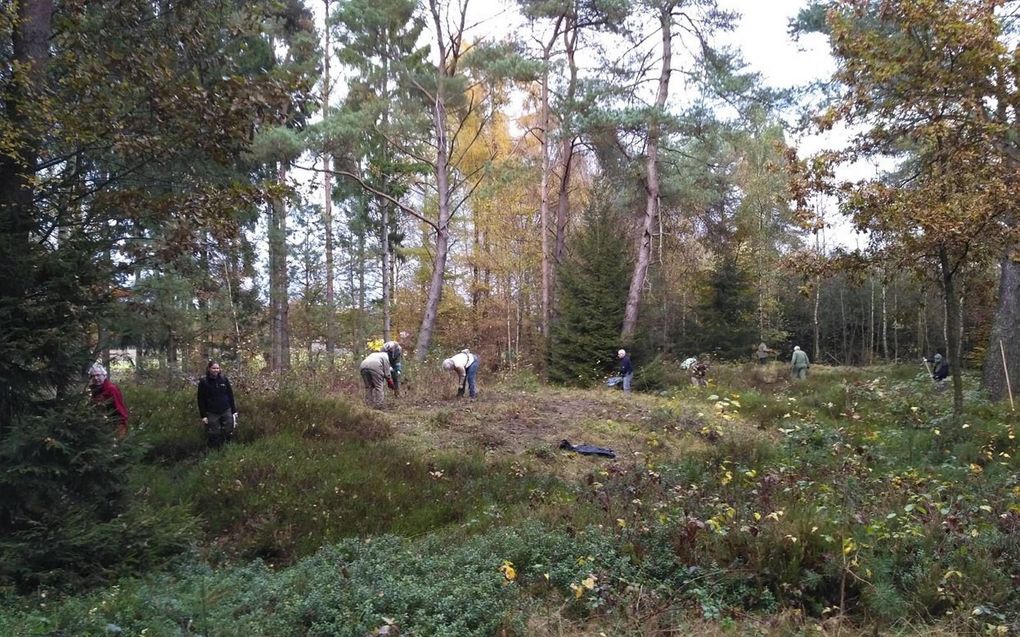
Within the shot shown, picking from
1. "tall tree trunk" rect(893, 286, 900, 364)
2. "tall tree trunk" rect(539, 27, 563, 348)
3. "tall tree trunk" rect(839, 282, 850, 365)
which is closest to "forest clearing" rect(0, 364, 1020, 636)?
"tall tree trunk" rect(539, 27, 563, 348)

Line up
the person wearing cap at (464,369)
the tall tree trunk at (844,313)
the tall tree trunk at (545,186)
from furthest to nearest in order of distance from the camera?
the tall tree trunk at (844,313) < the tall tree trunk at (545,186) < the person wearing cap at (464,369)

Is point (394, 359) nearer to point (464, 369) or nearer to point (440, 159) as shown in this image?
point (464, 369)

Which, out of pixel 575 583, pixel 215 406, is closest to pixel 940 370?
pixel 575 583

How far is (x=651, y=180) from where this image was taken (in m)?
20.1

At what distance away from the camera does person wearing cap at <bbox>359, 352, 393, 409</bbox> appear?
1207 cm

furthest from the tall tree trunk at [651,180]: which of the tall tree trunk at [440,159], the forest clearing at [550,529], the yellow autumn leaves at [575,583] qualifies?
the yellow autumn leaves at [575,583]

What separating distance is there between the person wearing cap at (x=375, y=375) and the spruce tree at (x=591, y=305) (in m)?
7.36

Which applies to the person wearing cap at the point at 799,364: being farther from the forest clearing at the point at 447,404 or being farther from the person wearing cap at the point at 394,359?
the person wearing cap at the point at 394,359

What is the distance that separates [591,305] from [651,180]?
15.1ft

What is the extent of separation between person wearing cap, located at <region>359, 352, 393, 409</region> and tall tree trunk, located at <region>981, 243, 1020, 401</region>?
11478 mm

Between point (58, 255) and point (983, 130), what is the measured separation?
1111 centimetres

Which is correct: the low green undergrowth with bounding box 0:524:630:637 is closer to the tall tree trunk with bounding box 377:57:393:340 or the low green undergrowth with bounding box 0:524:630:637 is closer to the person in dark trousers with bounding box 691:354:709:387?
the person in dark trousers with bounding box 691:354:709:387

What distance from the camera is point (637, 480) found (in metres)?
7.23

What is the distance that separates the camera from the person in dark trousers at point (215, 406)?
8.77m
